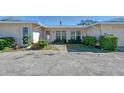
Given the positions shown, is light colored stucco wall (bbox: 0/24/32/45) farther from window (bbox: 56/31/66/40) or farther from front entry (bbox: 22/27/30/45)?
window (bbox: 56/31/66/40)

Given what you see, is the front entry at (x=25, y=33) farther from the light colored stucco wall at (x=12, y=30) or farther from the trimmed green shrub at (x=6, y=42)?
the trimmed green shrub at (x=6, y=42)

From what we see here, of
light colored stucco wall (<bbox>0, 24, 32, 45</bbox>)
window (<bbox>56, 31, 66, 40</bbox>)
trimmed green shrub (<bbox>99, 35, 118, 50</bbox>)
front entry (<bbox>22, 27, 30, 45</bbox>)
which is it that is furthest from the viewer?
window (<bbox>56, 31, 66, 40</bbox>)

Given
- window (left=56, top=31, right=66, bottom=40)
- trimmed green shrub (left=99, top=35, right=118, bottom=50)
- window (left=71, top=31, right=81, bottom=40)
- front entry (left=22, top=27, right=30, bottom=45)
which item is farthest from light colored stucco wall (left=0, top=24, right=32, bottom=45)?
window (left=71, top=31, right=81, bottom=40)

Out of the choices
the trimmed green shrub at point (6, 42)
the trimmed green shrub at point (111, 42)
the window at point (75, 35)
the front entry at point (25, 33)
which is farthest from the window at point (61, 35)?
the trimmed green shrub at point (111, 42)

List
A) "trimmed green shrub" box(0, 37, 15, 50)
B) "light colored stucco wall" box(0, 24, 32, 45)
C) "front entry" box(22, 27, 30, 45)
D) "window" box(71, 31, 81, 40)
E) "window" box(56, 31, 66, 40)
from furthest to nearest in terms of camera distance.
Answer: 1. "window" box(56, 31, 66, 40)
2. "window" box(71, 31, 81, 40)
3. "front entry" box(22, 27, 30, 45)
4. "light colored stucco wall" box(0, 24, 32, 45)
5. "trimmed green shrub" box(0, 37, 15, 50)

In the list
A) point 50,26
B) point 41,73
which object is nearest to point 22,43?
point 50,26

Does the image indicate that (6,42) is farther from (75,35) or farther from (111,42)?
(75,35)

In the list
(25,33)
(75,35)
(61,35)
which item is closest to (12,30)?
(25,33)

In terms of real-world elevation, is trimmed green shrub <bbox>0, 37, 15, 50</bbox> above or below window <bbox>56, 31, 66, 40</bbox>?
below
